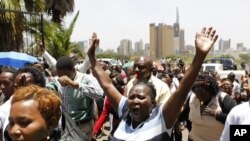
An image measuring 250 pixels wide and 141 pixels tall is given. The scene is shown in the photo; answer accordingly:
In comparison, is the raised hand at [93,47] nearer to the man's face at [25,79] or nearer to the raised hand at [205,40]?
the man's face at [25,79]

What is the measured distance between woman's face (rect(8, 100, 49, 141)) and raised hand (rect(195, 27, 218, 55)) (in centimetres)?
133

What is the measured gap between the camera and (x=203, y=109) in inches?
191

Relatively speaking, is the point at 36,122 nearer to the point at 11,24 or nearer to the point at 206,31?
the point at 206,31

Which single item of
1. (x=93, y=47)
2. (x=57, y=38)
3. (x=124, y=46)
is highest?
(x=57, y=38)

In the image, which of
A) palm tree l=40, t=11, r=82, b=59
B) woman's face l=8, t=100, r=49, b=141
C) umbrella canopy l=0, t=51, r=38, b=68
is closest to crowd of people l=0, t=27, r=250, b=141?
woman's face l=8, t=100, r=49, b=141

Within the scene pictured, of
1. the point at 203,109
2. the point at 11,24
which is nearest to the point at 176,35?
the point at 11,24

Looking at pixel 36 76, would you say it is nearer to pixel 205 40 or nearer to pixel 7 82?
pixel 7 82

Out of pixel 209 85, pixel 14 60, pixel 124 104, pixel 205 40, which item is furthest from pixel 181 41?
pixel 205 40

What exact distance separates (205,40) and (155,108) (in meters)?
0.63

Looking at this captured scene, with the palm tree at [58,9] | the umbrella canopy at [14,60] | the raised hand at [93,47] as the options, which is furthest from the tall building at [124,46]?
the raised hand at [93,47]

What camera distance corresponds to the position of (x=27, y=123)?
88.2 inches

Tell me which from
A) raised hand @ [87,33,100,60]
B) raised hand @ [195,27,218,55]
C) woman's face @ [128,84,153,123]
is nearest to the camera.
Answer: raised hand @ [195,27,218,55]

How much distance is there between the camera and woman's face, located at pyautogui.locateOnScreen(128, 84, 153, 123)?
3426 mm

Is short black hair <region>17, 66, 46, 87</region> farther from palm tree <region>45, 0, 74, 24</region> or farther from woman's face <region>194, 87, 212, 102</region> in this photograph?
palm tree <region>45, 0, 74, 24</region>
